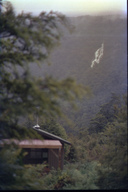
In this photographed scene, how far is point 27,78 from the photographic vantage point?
324 centimetres

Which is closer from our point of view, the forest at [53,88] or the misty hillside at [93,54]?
the forest at [53,88]

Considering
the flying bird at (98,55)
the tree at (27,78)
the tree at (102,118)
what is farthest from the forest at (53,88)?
the tree at (102,118)

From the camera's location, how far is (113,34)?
7.36 metres

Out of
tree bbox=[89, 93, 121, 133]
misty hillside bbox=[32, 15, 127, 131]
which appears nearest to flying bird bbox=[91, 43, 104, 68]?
misty hillside bbox=[32, 15, 127, 131]

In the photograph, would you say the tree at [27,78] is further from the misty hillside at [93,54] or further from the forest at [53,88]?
the misty hillside at [93,54]

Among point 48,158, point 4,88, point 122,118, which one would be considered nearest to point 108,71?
point 122,118

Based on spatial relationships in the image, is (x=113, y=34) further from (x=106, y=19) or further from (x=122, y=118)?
(x=122, y=118)

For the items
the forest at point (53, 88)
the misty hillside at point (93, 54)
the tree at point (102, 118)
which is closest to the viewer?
the forest at point (53, 88)

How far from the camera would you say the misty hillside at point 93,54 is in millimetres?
6824

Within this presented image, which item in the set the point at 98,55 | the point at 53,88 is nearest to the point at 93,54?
the point at 98,55

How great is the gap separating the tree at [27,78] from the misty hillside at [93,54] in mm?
1976

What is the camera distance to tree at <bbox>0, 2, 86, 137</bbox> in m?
3.21

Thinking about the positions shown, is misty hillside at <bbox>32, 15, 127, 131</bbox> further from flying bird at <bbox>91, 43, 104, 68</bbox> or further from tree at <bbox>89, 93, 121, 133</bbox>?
tree at <bbox>89, 93, 121, 133</bbox>

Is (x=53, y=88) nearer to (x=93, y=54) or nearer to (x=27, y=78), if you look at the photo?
(x=27, y=78)
